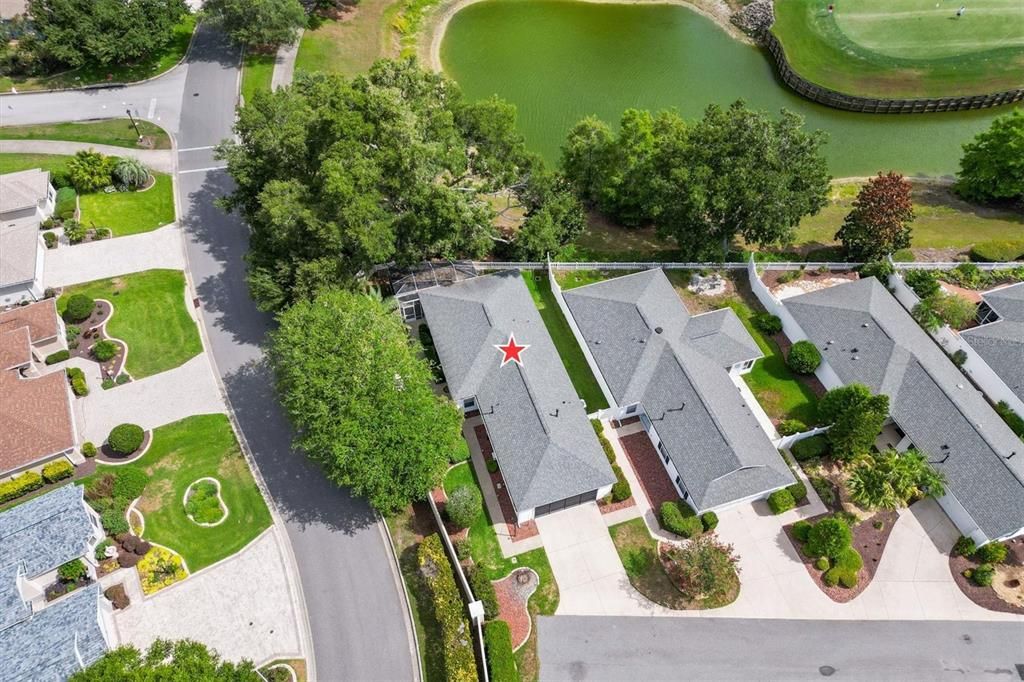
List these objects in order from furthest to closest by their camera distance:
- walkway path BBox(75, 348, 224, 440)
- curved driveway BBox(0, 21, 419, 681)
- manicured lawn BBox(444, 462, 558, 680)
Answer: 1. walkway path BBox(75, 348, 224, 440)
2. curved driveway BBox(0, 21, 419, 681)
3. manicured lawn BBox(444, 462, 558, 680)

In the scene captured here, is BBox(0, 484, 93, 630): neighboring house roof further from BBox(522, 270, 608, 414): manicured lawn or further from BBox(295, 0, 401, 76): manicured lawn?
BBox(295, 0, 401, 76): manicured lawn

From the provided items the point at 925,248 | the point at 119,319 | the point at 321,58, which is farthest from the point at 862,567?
the point at 321,58

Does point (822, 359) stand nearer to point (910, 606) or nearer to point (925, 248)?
point (910, 606)

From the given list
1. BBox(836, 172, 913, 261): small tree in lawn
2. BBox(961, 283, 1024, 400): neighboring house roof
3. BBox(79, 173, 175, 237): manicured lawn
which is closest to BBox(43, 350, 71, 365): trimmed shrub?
BBox(79, 173, 175, 237): manicured lawn

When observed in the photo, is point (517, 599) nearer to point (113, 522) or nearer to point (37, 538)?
point (113, 522)

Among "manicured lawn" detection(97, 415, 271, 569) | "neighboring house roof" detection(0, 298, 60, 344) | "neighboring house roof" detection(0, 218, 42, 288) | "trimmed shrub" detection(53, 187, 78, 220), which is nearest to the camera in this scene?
"manicured lawn" detection(97, 415, 271, 569)

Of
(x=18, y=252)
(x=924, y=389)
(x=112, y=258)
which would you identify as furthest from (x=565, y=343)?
(x=18, y=252)
